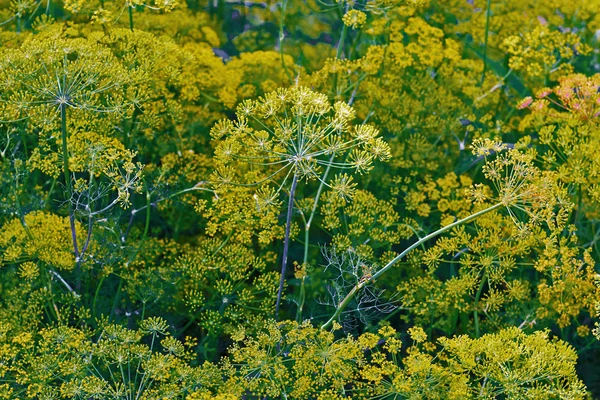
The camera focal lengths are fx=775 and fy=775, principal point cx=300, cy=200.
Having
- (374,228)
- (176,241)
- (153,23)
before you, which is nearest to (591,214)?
(374,228)

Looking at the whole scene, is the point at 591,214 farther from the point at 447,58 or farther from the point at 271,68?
the point at 271,68

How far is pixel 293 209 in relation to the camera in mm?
3711

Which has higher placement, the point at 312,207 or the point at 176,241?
the point at 312,207

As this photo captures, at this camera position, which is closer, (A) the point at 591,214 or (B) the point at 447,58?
(A) the point at 591,214

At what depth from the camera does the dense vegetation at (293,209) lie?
117 inches

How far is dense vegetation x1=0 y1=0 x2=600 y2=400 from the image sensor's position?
2982mm

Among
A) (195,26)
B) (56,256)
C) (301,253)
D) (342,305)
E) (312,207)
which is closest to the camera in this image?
(342,305)

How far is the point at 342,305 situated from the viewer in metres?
3.00

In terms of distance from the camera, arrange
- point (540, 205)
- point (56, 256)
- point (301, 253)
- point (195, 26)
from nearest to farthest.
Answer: point (540, 205)
point (56, 256)
point (301, 253)
point (195, 26)

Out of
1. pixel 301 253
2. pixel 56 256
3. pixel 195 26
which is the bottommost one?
pixel 301 253

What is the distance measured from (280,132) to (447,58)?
175 cm

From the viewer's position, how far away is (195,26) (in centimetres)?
439

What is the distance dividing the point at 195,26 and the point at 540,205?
2.38 m

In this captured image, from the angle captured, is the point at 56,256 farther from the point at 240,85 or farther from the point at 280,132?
the point at 240,85
